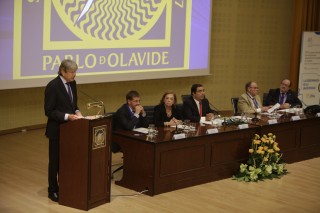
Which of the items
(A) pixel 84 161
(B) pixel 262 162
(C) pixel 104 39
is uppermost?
(C) pixel 104 39

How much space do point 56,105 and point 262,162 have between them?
2.67 meters

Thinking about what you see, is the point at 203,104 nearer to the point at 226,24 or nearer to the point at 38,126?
the point at 38,126

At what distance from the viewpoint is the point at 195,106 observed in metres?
7.71

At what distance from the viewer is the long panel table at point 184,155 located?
6289 mm

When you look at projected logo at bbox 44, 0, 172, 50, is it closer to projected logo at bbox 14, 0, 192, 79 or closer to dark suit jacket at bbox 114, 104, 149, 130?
projected logo at bbox 14, 0, 192, 79

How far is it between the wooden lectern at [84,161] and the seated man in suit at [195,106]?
1977mm

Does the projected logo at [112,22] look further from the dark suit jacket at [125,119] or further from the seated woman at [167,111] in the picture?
the dark suit jacket at [125,119]

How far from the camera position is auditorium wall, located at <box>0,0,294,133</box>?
10.7 metres

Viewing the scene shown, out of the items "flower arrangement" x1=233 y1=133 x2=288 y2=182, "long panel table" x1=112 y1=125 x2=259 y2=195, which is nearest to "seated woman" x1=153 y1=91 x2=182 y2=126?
"long panel table" x1=112 y1=125 x2=259 y2=195

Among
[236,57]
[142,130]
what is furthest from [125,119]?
[236,57]

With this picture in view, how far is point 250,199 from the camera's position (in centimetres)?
632

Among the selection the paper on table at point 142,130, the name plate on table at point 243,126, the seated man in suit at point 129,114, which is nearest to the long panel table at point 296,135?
the name plate on table at point 243,126

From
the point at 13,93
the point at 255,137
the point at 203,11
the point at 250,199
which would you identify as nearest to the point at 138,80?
the point at 203,11

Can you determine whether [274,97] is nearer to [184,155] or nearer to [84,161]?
[184,155]
